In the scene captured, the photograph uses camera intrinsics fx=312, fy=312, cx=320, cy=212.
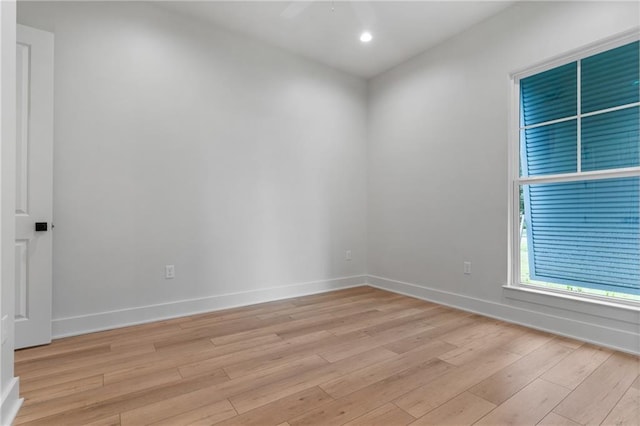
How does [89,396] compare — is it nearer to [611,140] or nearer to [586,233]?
[586,233]

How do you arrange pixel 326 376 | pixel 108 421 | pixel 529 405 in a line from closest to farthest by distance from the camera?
1. pixel 108 421
2. pixel 529 405
3. pixel 326 376

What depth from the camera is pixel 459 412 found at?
59.2 inches

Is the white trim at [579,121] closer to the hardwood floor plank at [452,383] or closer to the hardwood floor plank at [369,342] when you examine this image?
the hardwood floor plank at [452,383]

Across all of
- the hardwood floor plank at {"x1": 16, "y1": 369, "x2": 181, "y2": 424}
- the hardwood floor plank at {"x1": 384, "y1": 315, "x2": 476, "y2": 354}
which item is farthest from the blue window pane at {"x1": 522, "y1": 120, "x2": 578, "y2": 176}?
the hardwood floor plank at {"x1": 16, "y1": 369, "x2": 181, "y2": 424}

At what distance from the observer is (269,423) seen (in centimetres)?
142

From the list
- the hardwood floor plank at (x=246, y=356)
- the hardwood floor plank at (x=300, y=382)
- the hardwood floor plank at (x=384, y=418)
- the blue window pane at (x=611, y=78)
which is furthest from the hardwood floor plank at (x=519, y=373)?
the blue window pane at (x=611, y=78)

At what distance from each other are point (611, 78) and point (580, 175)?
0.75 m

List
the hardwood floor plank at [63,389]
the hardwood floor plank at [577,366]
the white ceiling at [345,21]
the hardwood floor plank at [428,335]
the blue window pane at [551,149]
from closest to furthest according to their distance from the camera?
the hardwood floor plank at [63,389]
the hardwood floor plank at [577,366]
the hardwood floor plank at [428,335]
the blue window pane at [551,149]
the white ceiling at [345,21]

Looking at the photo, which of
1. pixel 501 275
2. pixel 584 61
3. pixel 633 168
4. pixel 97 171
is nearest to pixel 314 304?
pixel 501 275

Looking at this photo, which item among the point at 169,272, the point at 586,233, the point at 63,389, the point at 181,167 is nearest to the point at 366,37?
the point at 181,167

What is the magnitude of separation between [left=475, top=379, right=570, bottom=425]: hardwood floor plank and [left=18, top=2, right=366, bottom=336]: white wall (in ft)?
7.93

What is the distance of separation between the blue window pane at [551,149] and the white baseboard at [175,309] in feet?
8.16

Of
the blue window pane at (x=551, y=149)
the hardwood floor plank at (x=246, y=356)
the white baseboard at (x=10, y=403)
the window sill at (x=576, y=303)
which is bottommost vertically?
the hardwood floor plank at (x=246, y=356)

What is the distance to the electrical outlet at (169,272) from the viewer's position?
9.47ft
